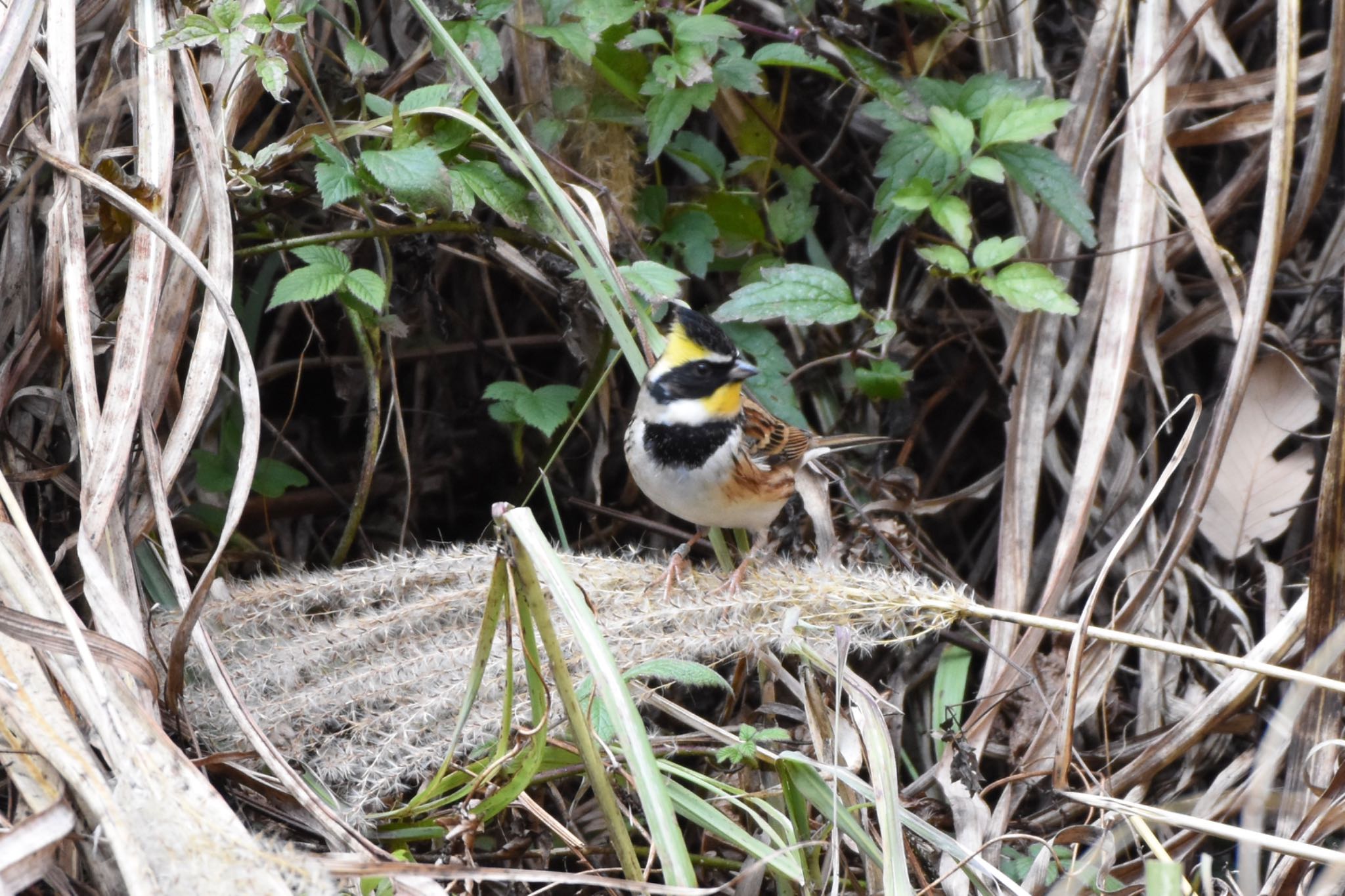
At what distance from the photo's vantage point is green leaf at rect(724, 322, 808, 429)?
3797 mm

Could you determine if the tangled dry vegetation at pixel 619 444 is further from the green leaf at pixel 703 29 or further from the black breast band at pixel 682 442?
the black breast band at pixel 682 442

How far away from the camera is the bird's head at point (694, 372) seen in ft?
11.4

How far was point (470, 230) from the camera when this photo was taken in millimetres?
3518

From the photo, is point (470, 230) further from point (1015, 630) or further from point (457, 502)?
point (1015, 630)

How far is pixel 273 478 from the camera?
12.2ft

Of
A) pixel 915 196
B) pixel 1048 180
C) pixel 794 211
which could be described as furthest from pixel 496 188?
pixel 1048 180

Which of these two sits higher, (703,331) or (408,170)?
(408,170)

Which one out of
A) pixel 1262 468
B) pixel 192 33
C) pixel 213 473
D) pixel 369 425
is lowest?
pixel 1262 468

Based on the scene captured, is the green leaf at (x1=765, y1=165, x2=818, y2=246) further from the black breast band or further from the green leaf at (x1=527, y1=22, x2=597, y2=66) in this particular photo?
the green leaf at (x1=527, y1=22, x2=597, y2=66)

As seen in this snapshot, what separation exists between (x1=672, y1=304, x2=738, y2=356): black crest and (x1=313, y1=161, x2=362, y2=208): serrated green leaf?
0.91 m

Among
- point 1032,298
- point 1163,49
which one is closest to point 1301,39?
point 1163,49

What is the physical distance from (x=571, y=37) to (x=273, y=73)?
835mm

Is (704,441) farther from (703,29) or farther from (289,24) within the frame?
(289,24)

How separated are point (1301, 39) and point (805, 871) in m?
3.54
